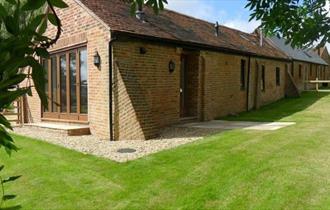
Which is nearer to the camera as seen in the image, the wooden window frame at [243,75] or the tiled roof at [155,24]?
the tiled roof at [155,24]

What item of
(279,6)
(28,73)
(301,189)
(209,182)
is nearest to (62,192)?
(209,182)

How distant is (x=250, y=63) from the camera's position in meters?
20.5

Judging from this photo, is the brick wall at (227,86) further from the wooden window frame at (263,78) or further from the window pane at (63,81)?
the window pane at (63,81)

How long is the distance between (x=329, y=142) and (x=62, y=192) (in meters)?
6.85

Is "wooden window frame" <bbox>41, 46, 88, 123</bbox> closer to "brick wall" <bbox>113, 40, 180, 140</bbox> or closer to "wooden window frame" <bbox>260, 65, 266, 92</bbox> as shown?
"brick wall" <bbox>113, 40, 180, 140</bbox>

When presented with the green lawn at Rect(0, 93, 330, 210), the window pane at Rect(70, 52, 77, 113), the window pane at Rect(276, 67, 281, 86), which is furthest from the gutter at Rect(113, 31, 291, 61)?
the window pane at Rect(276, 67, 281, 86)

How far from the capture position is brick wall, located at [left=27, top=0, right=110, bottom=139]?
453 inches

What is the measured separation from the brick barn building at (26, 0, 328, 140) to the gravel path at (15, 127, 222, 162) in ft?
1.65

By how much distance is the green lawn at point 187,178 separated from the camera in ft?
19.5

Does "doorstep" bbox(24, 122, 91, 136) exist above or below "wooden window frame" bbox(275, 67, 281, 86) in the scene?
below

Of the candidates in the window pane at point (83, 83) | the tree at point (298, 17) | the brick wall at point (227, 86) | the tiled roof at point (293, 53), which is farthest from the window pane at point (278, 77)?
the tree at point (298, 17)

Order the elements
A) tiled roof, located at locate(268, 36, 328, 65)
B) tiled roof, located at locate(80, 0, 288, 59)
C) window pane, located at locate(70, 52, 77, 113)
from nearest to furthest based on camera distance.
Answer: tiled roof, located at locate(80, 0, 288, 59), window pane, located at locate(70, 52, 77, 113), tiled roof, located at locate(268, 36, 328, 65)

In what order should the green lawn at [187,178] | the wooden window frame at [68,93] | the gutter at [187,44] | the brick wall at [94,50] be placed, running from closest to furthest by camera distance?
the green lawn at [187,178] → the brick wall at [94,50] → the gutter at [187,44] → the wooden window frame at [68,93]

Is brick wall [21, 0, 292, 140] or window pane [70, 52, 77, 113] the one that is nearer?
brick wall [21, 0, 292, 140]
